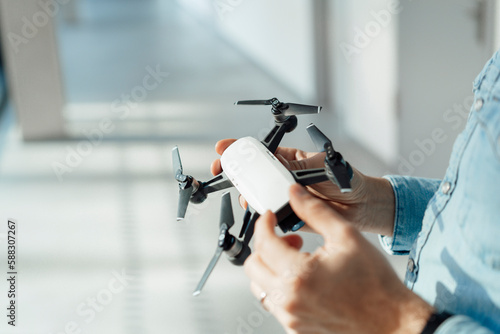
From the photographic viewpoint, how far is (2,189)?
2.88 meters

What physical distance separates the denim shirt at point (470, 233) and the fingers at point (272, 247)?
20cm

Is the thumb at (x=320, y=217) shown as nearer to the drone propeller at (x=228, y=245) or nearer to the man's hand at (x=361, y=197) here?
the drone propeller at (x=228, y=245)

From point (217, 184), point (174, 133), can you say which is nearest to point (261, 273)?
point (217, 184)

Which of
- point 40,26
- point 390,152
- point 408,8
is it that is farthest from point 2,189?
point 408,8

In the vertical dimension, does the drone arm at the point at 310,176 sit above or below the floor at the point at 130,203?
above

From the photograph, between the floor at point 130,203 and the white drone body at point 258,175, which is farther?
the floor at point 130,203

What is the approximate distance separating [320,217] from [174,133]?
292 cm

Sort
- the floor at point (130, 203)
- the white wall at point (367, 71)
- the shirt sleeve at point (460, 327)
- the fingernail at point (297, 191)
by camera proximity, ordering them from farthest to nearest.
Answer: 1. the white wall at point (367, 71)
2. the floor at point (130, 203)
3. the fingernail at point (297, 191)
4. the shirt sleeve at point (460, 327)

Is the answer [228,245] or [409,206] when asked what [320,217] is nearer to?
[228,245]

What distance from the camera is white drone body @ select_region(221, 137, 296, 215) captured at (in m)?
0.85

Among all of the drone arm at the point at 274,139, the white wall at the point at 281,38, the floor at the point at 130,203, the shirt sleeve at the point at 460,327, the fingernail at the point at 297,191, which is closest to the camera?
the shirt sleeve at the point at 460,327

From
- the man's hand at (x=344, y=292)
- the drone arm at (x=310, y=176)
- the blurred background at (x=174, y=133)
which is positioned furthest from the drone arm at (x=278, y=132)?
the blurred background at (x=174, y=133)

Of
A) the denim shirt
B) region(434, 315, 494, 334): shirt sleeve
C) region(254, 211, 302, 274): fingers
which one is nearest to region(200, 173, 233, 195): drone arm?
region(254, 211, 302, 274): fingers

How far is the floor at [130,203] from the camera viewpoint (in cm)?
195
